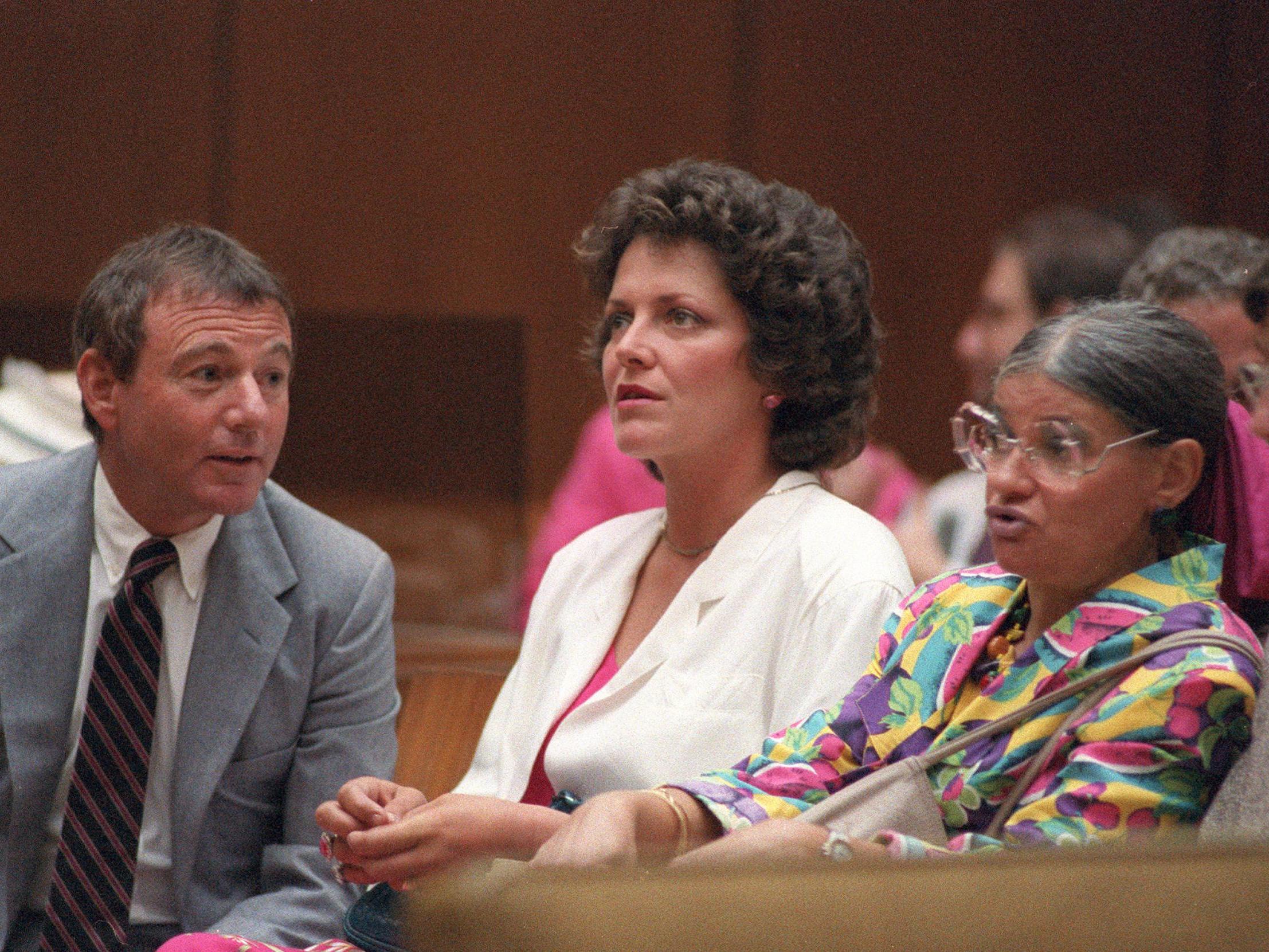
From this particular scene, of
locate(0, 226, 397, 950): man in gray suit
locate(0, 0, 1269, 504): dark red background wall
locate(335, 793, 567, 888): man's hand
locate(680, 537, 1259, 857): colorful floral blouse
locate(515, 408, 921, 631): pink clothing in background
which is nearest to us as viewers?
locate(680, 537, 1259, 857): colorful floral blouse

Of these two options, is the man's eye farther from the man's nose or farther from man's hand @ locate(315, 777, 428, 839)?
the man's nose

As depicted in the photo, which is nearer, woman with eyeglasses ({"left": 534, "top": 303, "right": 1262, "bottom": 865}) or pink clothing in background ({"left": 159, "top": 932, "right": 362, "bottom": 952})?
woman with eyeglasses ({"left": 534, "top": 303, "right": 1262, "bottom": 865})

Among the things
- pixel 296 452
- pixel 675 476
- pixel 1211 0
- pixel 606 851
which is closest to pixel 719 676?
pixel 675 476

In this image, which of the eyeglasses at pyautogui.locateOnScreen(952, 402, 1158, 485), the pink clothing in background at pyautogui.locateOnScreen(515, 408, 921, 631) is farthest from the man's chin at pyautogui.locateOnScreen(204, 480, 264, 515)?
the pink clothing in background at pyautogui.locateOnScreen(515, 408, 921, 631)

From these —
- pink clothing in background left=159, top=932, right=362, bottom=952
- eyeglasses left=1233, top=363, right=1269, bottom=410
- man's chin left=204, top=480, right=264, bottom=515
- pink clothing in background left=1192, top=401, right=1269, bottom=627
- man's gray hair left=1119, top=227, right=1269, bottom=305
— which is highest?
man's gray hair left=1119, top=227, right=1269, bottom=305

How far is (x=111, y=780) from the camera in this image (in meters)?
2.11

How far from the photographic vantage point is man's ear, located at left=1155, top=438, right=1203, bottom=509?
62.4 inches

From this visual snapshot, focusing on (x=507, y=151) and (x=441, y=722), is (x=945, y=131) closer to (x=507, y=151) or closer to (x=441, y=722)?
(x=507, y=151)

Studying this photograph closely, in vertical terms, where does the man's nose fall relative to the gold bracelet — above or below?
above

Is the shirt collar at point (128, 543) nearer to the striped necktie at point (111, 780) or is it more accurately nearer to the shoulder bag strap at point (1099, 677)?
the striped necktie at point (111, 780)

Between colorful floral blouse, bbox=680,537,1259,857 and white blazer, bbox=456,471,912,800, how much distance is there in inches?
6.7

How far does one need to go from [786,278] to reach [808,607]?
18.9 inches

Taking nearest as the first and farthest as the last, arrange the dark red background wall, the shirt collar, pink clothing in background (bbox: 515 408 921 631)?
the shirt collar < pink clothing in background (bbox: 515 408 921 631) < the dark red background wall

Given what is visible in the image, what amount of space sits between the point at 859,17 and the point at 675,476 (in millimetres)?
2674
